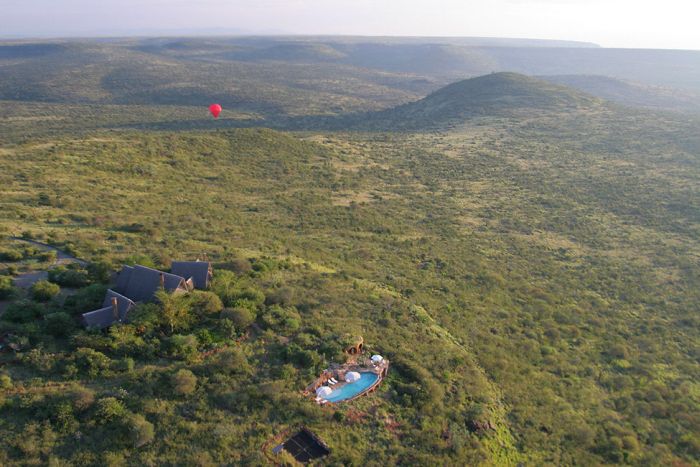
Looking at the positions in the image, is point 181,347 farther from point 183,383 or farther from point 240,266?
point 240,266

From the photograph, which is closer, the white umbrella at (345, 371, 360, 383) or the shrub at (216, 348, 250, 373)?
the shrub at (216, 348, 250, 373)

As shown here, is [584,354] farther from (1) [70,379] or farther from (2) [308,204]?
(2) [308,204]

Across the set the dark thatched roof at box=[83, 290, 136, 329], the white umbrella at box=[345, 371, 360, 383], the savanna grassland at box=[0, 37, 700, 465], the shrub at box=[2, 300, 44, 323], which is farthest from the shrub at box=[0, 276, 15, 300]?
the white umbrella at box=[345, 371, 360, 383]

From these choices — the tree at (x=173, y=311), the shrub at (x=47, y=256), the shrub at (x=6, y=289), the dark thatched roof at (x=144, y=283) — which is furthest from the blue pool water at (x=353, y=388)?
the shrub at (x=47, y=256)

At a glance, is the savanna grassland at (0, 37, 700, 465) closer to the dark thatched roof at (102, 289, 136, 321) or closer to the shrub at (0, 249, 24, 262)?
the shrub at (0, 249, 24, 262)

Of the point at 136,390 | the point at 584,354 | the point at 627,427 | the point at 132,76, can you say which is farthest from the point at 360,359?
the point at 132,76

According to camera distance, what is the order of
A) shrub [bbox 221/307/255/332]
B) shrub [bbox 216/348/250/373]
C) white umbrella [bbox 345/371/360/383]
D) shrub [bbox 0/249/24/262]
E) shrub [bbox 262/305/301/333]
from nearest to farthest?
shrub [bbox 216/348/250/373] → white umbrella [bbox 345/371/360/383] → shrub [bbox 221/307/255/332] → shrub [bbox 262/305/301/333] → shrub [bbox 0/249/24/262]

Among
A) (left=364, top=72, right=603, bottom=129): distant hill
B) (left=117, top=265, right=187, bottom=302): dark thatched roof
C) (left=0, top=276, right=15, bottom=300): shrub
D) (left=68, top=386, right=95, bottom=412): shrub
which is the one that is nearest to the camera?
(left=68, top=386, right=95, bottom=412): shrub
